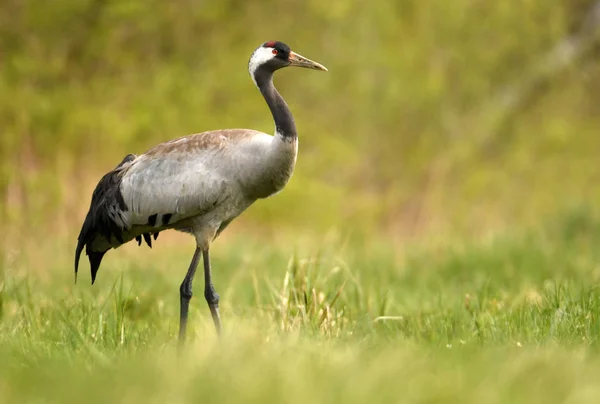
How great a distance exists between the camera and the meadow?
326 centimetres

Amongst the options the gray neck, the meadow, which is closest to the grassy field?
the meadow

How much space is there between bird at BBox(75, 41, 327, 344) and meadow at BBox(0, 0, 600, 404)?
423mm

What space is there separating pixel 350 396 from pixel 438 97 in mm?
11799

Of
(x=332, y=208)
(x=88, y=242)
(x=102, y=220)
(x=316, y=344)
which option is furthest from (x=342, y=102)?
(x=316, y=344)

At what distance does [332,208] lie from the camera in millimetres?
12789

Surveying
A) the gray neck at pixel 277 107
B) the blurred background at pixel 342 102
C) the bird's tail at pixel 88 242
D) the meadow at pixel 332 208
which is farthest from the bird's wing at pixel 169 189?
the blurred background at pixel 342 102

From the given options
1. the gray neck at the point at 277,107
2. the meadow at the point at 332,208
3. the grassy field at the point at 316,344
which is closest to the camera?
the grassy field at the point at 316,344

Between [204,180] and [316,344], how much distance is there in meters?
1.58

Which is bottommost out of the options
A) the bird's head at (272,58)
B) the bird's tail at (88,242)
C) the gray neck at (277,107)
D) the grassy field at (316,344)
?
the grassy field at (316,344)

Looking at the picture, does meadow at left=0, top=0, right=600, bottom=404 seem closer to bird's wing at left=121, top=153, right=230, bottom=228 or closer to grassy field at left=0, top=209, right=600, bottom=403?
grassy field at left=0, top=209, right=600, bottom=403

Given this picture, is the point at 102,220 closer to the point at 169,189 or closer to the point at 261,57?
the point at 169,189

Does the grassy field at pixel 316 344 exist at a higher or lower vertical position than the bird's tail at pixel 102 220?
lower

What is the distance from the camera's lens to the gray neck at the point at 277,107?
4.93 metres

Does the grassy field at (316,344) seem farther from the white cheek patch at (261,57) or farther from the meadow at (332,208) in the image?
the white cheek patch at (261,57)
